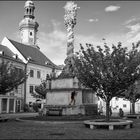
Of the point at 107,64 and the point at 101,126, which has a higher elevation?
the point at 107,64

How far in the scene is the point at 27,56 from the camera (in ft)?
186

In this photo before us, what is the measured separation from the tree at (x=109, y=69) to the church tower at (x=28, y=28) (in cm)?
6148

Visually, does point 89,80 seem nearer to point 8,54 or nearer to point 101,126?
point 101,126

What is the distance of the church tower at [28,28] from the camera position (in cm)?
7819

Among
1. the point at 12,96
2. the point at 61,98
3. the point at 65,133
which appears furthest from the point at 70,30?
the point at 12,96

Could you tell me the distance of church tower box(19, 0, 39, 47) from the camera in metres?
78.2

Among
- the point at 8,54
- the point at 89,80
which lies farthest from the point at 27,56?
the point at 89,80

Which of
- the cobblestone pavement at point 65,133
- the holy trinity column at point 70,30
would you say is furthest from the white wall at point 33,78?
the cobblestone pavement at point 65,133

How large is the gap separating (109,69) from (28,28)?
66.0 m

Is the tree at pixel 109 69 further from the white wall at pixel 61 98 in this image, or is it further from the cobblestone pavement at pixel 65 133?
the white wall at pixel 61 98

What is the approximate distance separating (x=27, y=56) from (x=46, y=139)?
46305 mm

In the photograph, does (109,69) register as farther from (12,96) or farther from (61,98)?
(12,96)

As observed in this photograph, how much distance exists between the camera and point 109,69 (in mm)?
17344

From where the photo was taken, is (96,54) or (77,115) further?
(77,115)
